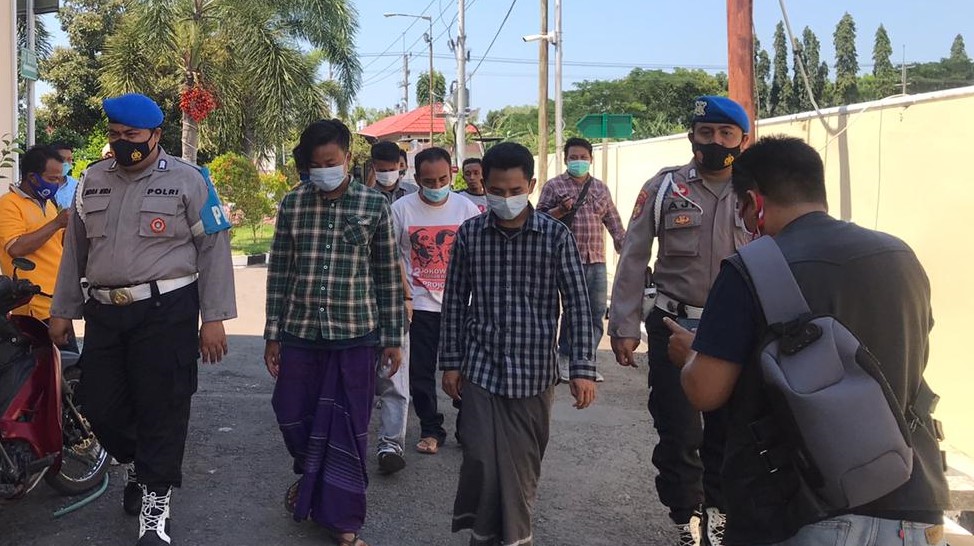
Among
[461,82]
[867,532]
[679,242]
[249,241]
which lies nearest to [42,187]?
[679,242]

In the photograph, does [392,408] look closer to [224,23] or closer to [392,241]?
[392,241]

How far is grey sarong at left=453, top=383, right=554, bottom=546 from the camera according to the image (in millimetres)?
3623

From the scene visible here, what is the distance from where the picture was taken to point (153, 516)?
3949 mm

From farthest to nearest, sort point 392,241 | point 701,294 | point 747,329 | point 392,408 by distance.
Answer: point 392,408
point 392,241
point 701,294
point 747,329

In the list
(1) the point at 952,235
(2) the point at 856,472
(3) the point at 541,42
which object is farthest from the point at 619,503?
(3) the point at 541,42

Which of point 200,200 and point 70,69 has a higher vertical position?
point 70,69

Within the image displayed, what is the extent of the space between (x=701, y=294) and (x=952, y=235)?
2.40 meters

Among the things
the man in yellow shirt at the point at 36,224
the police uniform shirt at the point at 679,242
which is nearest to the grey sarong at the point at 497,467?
the police uniform shirt at the point at 679,242

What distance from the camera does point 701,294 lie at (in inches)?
156

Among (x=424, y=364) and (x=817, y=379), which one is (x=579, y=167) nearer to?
(x=424, y=364)

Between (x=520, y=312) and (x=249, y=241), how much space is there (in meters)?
19.7

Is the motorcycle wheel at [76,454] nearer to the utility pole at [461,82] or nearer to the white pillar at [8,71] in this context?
the white pillar at [8,71]

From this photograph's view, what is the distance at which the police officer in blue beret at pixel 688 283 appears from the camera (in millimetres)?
3926

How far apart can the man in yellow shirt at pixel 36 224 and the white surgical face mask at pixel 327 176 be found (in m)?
1.69
